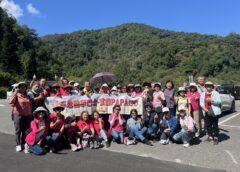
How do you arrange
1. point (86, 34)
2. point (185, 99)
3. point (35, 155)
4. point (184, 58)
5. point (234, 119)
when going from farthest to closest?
point (86, 34), point (184, 58), point (234, 119), point (185, 99), point (35, 155)

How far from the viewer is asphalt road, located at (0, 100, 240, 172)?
7.46 metres

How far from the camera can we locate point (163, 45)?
104750mm

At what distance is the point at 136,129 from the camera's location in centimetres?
987

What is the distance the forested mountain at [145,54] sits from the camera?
87.1 metres

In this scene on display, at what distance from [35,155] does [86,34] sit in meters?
154

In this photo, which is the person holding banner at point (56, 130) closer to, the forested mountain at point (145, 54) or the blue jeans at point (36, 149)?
the blue jeans at point (36, 149)

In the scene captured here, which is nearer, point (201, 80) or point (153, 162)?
point (153, 162)

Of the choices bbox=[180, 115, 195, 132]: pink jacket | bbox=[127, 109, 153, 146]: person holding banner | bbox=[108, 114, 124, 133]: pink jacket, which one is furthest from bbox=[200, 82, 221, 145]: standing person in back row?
bbox=[108, 114, 124, 133]: pink jacket

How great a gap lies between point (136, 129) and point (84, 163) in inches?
100

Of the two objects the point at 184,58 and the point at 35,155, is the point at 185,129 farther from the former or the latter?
the point at 184,58

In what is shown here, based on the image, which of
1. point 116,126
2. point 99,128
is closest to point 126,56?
point 116,126

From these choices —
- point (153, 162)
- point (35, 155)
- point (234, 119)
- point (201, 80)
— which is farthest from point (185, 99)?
point (234, 119)

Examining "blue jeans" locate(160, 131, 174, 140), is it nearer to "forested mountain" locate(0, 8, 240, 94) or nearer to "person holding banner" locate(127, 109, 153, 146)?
"person holding banner" locate(127, 109, 153, 146)

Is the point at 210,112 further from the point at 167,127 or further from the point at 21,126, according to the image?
the point at 21,126
